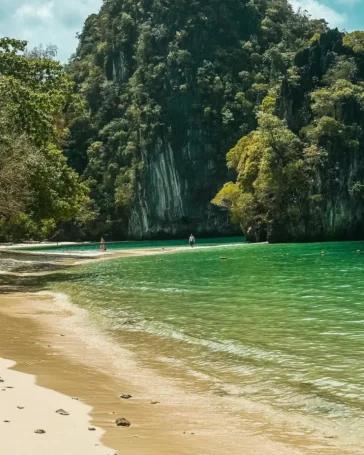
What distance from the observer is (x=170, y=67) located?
83.8m

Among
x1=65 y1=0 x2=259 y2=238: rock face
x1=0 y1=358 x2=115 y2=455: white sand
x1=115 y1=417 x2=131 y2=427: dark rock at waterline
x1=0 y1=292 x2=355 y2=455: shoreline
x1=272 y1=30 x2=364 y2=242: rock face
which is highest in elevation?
x1=65 y1=0 x2=259 y2=238: rock face

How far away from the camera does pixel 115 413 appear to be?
585 centimetres

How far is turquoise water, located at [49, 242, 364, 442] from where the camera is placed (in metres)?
7.05

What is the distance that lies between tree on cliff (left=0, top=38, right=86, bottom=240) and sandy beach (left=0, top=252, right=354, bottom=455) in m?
11.1

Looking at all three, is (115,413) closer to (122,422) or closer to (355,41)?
(122,422)

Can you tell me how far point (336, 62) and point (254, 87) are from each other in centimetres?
1936

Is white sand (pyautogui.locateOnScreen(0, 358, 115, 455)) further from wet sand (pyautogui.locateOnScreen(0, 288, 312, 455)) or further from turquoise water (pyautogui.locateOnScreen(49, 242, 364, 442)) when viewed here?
turquoise water (pyautogui.locateOnScreen(49, 242, 364, 442))

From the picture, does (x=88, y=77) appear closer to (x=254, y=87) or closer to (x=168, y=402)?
(x=254, y=87)

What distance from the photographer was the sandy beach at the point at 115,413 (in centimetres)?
480

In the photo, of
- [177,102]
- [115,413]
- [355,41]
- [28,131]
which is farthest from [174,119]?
[115,413]

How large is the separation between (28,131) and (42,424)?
18208 millimetres

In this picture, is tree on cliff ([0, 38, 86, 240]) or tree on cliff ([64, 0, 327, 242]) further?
tree on cliff ([64, 0, 327, 242])

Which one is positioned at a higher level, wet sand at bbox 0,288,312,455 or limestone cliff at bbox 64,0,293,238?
limestone cliff at bbox 64,0,293,238

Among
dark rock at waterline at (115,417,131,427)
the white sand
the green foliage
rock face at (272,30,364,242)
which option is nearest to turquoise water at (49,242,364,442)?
dark rock at waterline at (115,417,131,427)
